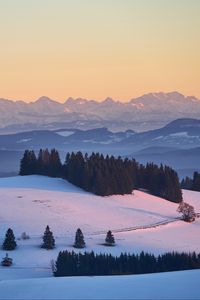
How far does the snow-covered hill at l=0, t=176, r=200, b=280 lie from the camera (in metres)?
77.8

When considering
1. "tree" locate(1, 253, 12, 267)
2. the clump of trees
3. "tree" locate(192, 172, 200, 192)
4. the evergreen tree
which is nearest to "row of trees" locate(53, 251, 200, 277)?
"tree" locate(1, 253, 12, 267)

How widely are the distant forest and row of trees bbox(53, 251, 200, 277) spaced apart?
5847cm

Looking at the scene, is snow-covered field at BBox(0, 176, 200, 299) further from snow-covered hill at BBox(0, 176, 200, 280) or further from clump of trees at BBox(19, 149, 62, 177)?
clump of trees at BBox(19, 149, 62, 177)

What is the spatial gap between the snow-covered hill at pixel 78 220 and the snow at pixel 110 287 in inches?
727

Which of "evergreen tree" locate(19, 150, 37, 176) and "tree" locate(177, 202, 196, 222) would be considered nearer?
"tree" locate(177, 202, 196, 222)

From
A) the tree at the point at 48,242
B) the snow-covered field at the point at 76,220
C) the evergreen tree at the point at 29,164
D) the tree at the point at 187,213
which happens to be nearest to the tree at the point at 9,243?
the snow-covered field at the point at 76,220

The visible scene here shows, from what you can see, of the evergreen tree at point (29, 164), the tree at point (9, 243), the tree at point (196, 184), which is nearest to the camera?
the tree at point (9, 243)

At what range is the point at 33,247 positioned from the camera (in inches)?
3150

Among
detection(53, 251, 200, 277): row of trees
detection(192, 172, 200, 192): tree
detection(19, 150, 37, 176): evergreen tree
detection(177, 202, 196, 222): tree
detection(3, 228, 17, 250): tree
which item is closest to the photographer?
detection(53, 251, 200, 277): row of trees

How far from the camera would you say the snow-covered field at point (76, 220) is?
77375 millimetres

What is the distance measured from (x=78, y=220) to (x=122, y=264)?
1530 inches

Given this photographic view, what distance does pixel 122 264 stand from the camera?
61.4 metres

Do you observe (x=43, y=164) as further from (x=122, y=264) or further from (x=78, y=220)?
(x=122, y=264)

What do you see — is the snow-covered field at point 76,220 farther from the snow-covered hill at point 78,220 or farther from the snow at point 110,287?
the snow at point 110,287
